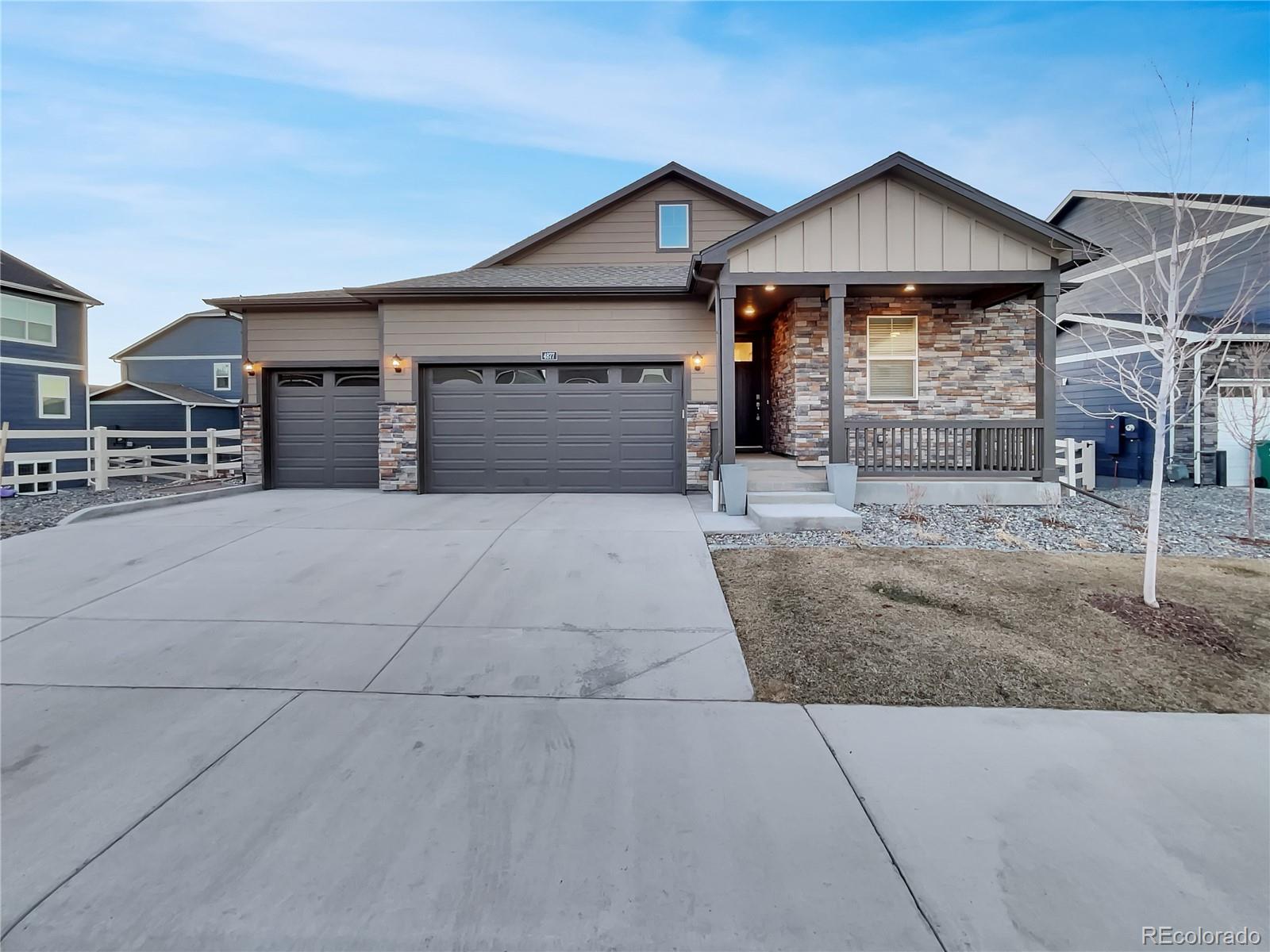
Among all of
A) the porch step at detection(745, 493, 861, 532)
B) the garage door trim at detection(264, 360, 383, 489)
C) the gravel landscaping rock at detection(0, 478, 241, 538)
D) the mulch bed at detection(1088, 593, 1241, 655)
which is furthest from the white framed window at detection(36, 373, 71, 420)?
the mulch bed at detection(1088, 593, 1241, 655)

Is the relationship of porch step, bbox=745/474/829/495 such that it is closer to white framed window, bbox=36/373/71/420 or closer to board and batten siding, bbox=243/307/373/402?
board and batten siding, bbox=243/307/373/402

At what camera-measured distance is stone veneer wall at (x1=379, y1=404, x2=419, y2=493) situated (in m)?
10.4

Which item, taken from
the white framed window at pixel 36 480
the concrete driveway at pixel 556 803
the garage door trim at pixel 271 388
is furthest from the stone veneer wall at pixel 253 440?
the concrete driveway at pixel 556 803

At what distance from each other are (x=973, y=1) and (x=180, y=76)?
15.3m

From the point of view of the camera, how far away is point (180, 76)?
419 inches

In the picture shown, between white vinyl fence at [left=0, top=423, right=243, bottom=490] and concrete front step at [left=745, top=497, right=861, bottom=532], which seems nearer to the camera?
concrete front step at [left=745, top=497, right=861, bottom=532]

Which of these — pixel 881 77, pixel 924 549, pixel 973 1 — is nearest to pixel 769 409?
pixel 924 549

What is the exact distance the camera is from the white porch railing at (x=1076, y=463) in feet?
33.9

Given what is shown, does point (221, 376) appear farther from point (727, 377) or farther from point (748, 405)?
point (727, 377)

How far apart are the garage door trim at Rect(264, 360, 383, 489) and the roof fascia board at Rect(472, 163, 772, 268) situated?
3.59 m

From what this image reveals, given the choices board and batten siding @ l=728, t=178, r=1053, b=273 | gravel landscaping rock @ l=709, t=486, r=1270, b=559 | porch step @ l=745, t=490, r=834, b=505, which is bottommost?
gravel landscaping rock @ l=709, t=486, r=1270, b=559

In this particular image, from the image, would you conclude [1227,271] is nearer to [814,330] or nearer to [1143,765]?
[814,330]

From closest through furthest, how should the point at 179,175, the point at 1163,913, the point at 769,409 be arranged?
the point at 1163,913, the point at 769,409, the point at 179,175

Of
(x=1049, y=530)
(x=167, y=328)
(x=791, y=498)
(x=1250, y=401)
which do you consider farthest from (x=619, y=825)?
(x=167, y=328)
